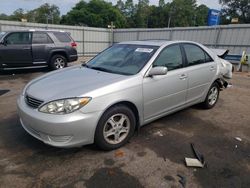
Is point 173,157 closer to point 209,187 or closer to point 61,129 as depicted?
point 209,187

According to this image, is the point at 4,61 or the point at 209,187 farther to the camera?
the point at 4,61

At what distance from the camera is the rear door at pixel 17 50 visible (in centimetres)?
827

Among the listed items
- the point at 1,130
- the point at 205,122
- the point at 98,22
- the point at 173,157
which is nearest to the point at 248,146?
the point at 205,122

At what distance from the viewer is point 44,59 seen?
9070 millimetres

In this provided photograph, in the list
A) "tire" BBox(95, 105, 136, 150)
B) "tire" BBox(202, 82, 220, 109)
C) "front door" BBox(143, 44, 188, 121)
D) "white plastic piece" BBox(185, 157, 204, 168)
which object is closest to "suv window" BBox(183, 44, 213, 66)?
"front door" BBox(143, 44, 188, 121)

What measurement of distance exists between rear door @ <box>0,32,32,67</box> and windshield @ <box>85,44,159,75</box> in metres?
5.58

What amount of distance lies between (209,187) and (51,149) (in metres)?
2.14

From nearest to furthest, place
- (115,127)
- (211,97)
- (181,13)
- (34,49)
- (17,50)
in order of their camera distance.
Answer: (115,127) < (211,97) < (17,50) < (34,49) < (181,13)

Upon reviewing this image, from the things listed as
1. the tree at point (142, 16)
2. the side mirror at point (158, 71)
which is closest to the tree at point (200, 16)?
the tree at point (142, 16)

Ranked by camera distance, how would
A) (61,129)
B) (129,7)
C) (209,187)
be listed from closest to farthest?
(209,187)
(61,129)
(129,7)

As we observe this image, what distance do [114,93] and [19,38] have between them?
23.7ft

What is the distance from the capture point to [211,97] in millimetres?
4988

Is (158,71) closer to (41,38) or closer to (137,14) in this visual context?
(41,38)

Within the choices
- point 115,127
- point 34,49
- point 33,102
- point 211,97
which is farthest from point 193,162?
point 34,49
